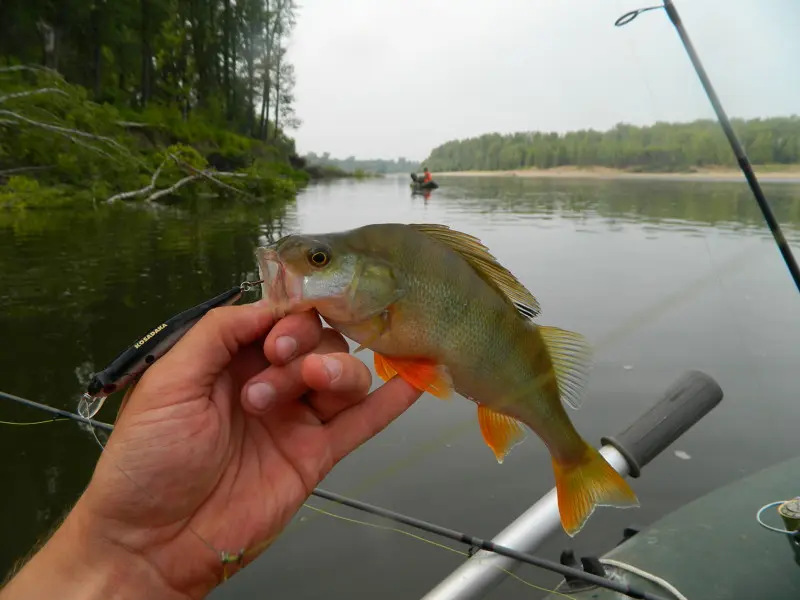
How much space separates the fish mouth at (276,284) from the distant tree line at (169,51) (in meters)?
27.8

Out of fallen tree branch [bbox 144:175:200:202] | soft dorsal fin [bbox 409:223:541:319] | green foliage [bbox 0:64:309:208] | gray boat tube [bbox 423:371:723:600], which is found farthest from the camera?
Answer: fallen tree branch [bbox 144:175:200:202]

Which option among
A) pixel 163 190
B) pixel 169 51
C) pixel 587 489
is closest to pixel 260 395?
pixel 587 489

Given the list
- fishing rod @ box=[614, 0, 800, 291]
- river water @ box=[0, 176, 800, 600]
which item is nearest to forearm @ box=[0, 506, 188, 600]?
river water @ box=[0, 176, 800, 600]

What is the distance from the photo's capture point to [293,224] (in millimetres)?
18094

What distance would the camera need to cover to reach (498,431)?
6.41ft

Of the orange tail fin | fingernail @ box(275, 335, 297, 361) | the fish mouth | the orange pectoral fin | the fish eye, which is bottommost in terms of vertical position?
the orange tail fin

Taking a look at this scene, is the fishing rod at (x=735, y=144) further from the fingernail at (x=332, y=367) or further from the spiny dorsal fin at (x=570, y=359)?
the fingernail at (x=332, y=367)

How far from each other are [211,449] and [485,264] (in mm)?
1000

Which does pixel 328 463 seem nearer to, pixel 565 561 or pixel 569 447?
pixel 569 447

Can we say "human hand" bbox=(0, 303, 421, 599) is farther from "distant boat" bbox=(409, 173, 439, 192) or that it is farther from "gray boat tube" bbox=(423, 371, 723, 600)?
"distant boat" bbox=(409, 173, 439, 192)

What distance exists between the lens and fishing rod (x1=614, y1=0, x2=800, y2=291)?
304 cm

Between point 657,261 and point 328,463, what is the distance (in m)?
10.8

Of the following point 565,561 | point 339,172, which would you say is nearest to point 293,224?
point 565,561

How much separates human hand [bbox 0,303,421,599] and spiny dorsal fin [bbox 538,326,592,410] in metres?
0.49
